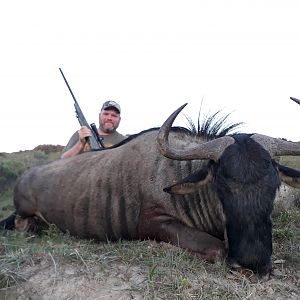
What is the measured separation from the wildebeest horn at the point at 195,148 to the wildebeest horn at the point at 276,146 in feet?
0.84

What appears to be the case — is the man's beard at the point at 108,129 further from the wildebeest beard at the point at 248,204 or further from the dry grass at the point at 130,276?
the wildebeest beard at the point at 248,204

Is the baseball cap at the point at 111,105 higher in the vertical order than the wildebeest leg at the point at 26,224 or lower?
higher

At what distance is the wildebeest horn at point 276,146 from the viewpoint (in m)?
4.03

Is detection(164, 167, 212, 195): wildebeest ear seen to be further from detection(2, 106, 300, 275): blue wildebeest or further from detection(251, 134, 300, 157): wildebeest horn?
detection(251, 134, 300, 157): wildebeest horn

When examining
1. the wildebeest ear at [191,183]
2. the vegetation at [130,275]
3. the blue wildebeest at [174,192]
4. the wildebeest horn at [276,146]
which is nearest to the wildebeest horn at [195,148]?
the blue wildebeest at [174,192]

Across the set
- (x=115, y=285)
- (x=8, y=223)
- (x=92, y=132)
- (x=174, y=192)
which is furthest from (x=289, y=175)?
(x=92, y=132)

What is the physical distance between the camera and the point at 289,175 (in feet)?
13.7

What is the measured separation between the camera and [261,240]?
141 inches

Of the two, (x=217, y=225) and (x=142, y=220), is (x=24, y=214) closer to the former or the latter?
(x=142, y=220)

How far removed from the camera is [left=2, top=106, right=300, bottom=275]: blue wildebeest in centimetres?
364

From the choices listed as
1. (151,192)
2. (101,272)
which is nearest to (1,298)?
(101,272)

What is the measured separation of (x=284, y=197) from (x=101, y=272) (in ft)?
10.7

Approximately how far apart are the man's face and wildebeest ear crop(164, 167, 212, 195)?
11.9 ft

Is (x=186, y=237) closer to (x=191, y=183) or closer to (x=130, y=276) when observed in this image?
(x=191, y=183)
